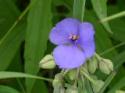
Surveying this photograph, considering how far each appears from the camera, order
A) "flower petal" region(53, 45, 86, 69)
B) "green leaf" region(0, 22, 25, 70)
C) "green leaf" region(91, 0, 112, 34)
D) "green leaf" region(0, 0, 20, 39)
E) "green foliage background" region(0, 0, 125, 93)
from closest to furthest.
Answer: "flower petal" region(53, 45, 86, 69) < "green leaf" region(91, 0, 112, 34) < "green foliage background" region(0, 0, 125, 93) < "green leaf" region(0, 22, 25, 70) < "green leaf" region(0, 0, 20, 39)

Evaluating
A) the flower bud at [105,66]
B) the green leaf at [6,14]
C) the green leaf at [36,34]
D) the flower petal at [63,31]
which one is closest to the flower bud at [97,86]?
the flower bud at [105,66]

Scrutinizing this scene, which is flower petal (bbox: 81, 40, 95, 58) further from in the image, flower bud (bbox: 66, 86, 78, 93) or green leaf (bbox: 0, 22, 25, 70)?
green leaf (bbox: 0, 22, 25, 70)

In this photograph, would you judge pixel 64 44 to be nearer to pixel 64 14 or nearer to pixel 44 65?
pixel 44 65

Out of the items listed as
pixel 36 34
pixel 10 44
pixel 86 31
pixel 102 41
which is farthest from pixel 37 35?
pixel 86 31

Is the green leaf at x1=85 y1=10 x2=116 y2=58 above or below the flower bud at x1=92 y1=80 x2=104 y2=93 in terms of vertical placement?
below

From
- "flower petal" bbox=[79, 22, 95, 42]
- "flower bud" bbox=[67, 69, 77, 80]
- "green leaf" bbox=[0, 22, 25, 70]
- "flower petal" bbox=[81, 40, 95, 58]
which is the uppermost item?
"flower petal" bbox=[79, 22, 95, 42]

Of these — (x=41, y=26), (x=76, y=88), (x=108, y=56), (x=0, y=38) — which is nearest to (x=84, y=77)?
(x=76, y=88)

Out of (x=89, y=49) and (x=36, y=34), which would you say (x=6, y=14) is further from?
(x=89, y=49)

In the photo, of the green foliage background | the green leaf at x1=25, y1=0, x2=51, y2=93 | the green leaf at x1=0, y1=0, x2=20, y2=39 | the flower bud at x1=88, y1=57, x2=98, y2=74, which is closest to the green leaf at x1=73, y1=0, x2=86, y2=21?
the green foliage background

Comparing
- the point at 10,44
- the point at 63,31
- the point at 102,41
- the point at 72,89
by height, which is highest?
the point at 63,31
